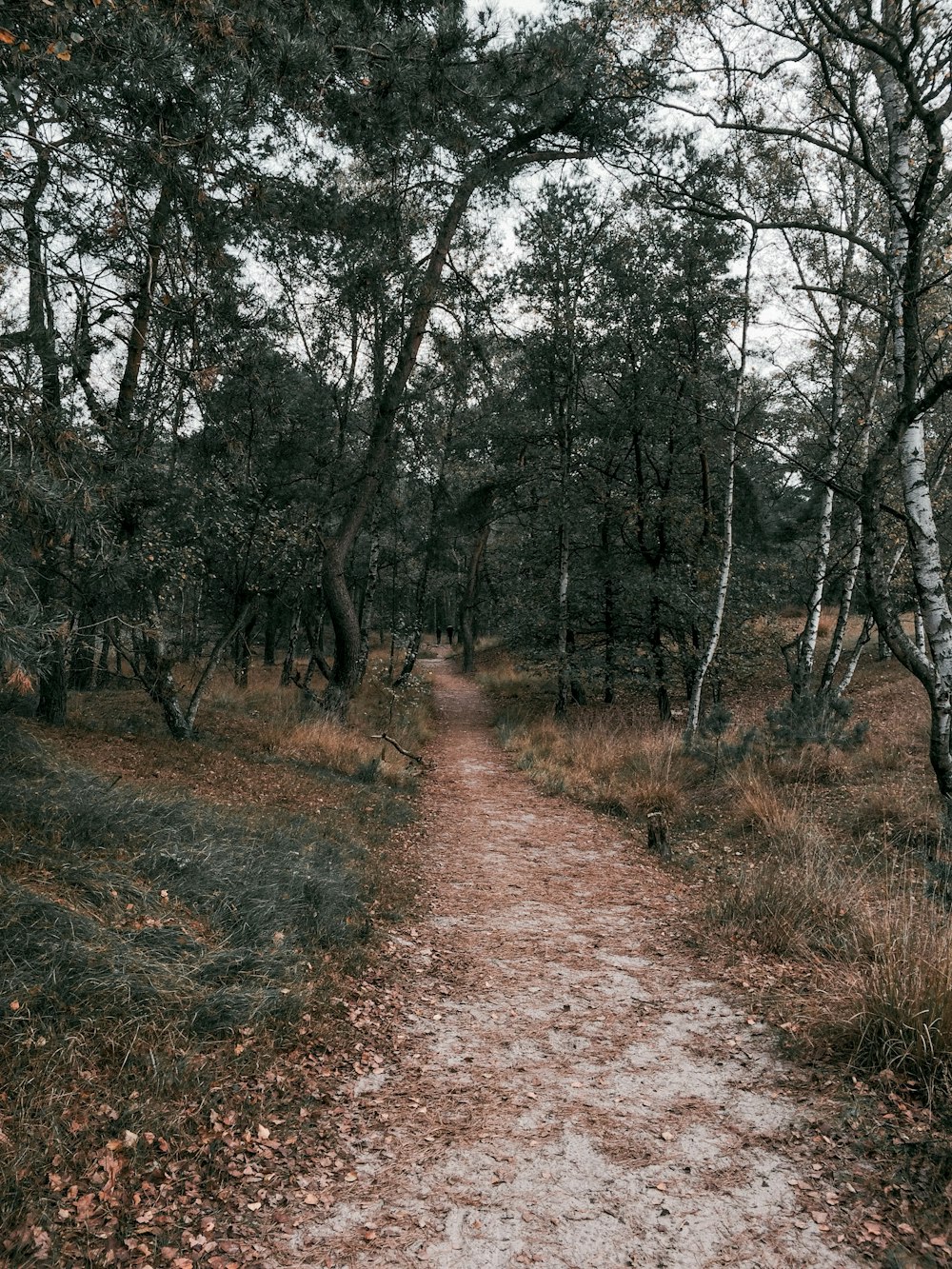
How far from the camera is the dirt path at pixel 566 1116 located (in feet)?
8.21

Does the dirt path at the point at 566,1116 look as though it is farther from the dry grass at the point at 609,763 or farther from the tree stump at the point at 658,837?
the dry grass at the point at 609,763

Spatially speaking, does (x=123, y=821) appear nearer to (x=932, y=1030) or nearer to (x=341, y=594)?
(x=932, y=1030)

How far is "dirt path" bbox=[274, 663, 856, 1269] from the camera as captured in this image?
2.50 metres

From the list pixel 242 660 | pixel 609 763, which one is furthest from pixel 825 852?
pixel 242 660

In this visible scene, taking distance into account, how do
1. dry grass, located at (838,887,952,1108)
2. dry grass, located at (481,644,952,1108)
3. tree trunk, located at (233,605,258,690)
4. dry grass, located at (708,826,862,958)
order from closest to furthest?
dry grass, located at (838,887,952,1108) < dry grass, located at (481,644,952,1108) < dry grass, located at (708,826,862,958) < tree trunk, located at (233,605,258,690)

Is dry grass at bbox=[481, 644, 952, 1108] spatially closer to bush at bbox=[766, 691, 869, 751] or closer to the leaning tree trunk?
bush at bbox=[766, 691, 869, 751]

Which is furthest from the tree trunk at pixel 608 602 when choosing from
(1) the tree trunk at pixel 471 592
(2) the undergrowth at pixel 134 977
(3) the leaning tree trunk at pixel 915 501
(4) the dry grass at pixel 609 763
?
(2) the undergrowth at pixel 134 977

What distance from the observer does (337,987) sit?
4.21 metres

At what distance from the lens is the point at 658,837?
24.0 feet

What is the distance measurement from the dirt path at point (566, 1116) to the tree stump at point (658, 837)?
135 centimetres

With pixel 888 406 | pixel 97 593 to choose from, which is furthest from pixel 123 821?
pixel 888 406

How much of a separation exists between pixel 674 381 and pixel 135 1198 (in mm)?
14006

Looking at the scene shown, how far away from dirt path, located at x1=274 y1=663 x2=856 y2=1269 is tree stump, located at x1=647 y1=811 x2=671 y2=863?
135 centimetres

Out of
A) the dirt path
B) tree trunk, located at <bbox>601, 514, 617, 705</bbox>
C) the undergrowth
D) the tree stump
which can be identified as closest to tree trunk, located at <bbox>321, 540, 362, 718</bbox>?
the undergrowth
